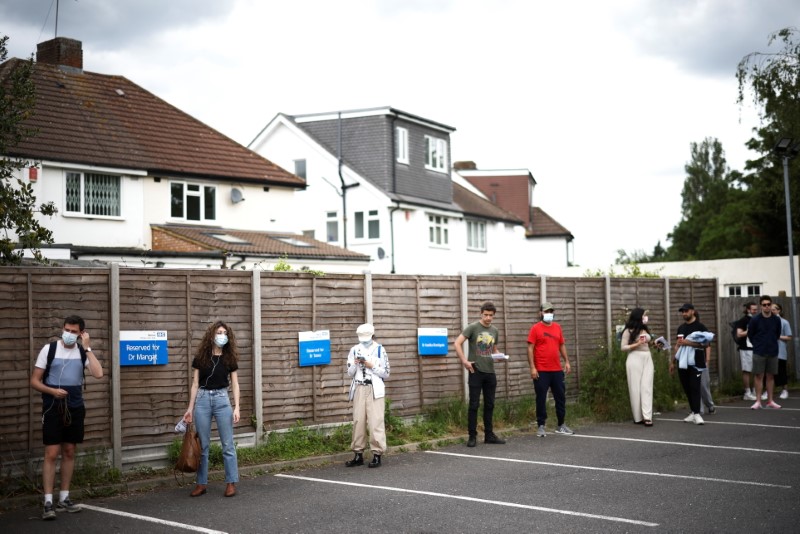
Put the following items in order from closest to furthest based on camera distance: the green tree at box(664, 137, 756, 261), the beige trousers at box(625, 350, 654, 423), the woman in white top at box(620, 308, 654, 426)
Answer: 1. the beige trousers at box(625, 350, 654, 423)
2. the woman in white top at box(620, 308, 654, 426)
3. the green tree at box(664, 137, 756, 261)

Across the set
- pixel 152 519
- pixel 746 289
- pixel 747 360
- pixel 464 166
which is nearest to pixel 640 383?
pixel 747 360

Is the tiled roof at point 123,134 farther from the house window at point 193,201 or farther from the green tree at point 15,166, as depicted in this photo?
the green tree at point 15,166

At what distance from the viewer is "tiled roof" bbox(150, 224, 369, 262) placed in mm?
28359

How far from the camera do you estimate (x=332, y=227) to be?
4303 centimetres

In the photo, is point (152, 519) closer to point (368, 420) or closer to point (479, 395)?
point (368, 420)

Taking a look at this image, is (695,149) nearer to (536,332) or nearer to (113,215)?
(113,215)

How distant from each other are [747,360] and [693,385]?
4.78 m

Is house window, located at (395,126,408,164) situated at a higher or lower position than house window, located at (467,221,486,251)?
higher

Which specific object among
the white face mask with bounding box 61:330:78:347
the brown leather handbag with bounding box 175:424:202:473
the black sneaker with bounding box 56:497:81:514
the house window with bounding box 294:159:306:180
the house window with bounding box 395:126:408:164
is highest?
the house window with bounding box 395:126:408:164

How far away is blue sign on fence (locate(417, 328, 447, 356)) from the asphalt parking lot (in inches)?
76.4

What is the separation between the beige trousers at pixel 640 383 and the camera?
15805 millimetres

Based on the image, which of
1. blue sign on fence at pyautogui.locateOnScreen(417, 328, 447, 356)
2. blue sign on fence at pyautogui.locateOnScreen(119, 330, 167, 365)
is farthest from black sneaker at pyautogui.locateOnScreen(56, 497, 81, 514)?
blue sign on fence at pyautogui.locateOnScreen(417, 328, 447, 356)

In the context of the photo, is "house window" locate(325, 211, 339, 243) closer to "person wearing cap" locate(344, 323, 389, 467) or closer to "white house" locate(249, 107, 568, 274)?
"white house" locate(249, 107, 568, 274)

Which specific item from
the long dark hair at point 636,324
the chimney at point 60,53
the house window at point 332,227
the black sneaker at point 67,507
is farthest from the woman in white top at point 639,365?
the house window at point 332,227
